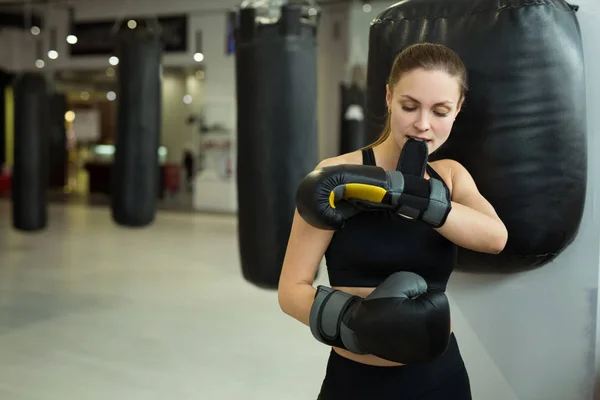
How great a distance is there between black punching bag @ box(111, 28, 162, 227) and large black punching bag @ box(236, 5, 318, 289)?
1921 millimetres

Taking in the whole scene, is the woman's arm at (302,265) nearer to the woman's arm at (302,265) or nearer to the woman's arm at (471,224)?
the woman's arm at (302,265)

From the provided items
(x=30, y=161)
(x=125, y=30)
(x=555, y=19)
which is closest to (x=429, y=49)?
(x=555, y=19)

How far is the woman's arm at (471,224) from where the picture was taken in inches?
43.3

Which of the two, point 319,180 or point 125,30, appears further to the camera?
point 125,30

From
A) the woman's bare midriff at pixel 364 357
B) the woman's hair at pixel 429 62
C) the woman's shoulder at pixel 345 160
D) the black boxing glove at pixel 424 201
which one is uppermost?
the woman's hair at pixel 429 62

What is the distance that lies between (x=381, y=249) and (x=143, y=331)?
2799 mm

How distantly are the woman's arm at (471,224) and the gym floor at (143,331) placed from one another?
68.5 inches

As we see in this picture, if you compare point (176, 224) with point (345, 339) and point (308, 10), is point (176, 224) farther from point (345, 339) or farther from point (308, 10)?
point (345, 339)

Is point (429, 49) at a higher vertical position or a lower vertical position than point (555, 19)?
lower

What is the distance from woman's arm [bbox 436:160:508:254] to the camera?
1.10 meters

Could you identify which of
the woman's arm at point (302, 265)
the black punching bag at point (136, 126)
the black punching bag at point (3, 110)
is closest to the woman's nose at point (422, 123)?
the woman's arm at point (302, 265)

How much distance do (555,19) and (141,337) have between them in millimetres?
2793

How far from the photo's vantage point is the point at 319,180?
3.41 feet

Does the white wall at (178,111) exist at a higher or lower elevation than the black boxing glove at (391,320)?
higher
